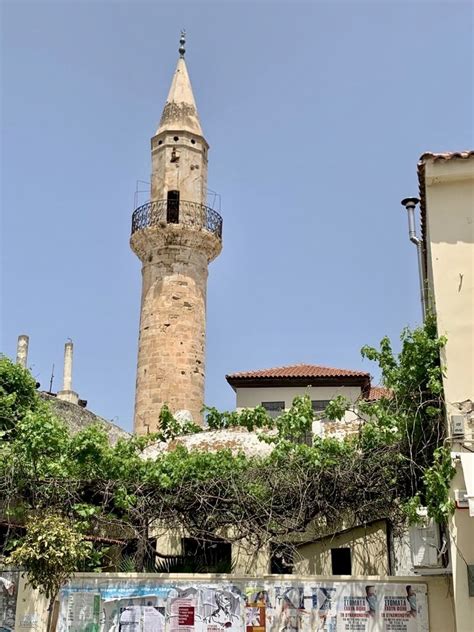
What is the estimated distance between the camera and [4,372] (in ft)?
76.9

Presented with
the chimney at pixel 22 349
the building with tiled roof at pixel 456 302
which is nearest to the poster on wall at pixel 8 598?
the building with tiled roof at pixel 456 302

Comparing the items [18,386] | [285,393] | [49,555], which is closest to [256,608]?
[49,555]

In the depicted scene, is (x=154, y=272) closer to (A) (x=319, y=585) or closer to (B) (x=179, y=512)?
(B) (x=179, y=512)

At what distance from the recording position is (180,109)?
28.2 metres

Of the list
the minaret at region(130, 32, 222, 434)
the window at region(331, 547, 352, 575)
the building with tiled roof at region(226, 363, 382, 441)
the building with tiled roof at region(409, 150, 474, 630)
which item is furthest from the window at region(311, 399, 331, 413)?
the building with tiled roof at region(409, 150, 474, 630)

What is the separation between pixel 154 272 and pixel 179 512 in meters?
14.0

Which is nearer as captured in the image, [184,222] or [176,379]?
[176,379]

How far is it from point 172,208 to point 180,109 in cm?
418

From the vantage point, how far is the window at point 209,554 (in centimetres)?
1363

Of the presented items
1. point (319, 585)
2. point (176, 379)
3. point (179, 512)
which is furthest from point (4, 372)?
point (319, 585)

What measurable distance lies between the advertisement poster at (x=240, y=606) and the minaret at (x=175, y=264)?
12689 mm

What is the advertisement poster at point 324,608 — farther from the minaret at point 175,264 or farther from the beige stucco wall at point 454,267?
the minaret at point 175,264

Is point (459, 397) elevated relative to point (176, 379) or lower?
lower

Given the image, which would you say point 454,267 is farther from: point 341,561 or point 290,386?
point 290,386
